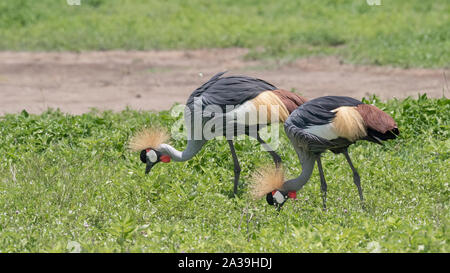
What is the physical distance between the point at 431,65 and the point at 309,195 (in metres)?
5.08

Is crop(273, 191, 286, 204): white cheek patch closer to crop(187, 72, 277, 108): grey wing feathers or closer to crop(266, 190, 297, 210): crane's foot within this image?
crop(266, 190, 297, 210): crane's foot

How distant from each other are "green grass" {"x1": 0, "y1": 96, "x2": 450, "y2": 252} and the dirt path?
1742 mm

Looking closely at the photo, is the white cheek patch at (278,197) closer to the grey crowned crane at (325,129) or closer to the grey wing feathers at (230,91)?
the grey crowned crane at (325,129)

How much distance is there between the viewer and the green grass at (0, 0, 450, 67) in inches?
453

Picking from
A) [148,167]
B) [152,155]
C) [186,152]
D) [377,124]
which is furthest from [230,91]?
[377,124]

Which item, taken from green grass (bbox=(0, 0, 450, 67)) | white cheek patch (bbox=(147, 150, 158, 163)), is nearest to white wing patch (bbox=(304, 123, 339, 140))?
white cheek patch (bbox=(147, 150, 158, 163))

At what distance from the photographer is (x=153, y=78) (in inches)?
420

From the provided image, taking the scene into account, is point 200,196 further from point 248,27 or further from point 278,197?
point 248,27

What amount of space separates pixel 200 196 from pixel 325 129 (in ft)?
3.50

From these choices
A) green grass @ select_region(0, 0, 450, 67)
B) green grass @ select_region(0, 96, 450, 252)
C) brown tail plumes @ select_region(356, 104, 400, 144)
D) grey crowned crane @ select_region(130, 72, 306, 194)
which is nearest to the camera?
green grass @ select_region(0, 96, 450, 252)

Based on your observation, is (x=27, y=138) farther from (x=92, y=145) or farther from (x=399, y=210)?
(x=399, y=210)

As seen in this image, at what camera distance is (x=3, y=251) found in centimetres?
450
